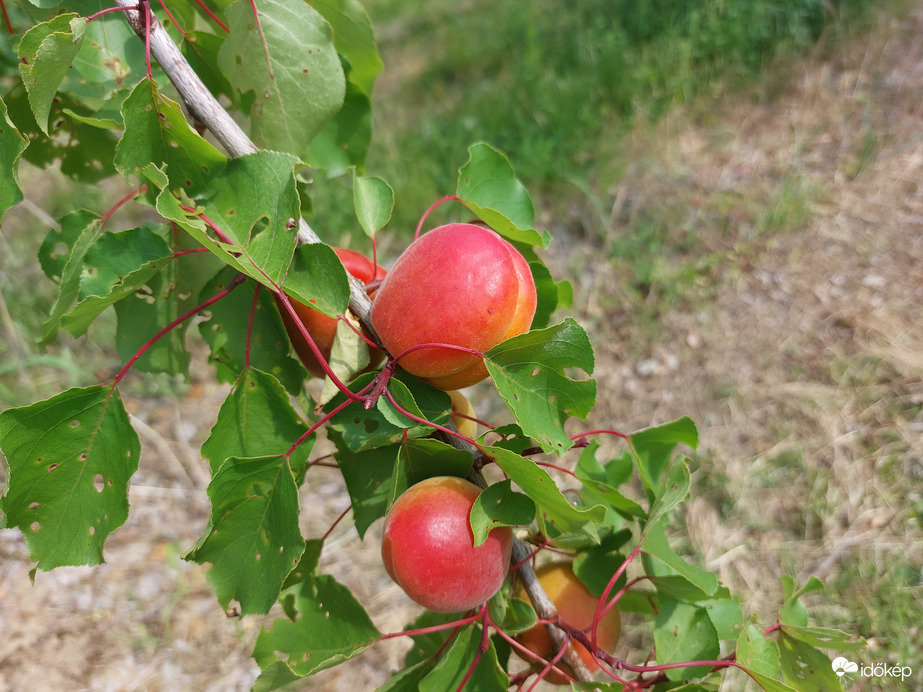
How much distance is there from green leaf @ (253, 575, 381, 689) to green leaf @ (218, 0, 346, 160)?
0.50 m

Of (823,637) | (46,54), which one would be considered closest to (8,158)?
(46,54)

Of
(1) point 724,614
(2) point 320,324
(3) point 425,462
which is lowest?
(1) point 724,614

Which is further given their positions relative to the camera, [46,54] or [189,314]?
[189,314]

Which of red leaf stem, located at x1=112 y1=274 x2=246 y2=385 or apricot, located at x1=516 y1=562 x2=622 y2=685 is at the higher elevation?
red leaf stem, located at x1=112 y1=274 x2=246 y2=385

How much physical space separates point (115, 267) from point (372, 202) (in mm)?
282

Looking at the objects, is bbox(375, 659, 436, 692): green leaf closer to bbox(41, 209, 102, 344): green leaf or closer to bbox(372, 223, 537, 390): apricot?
bbox(372, 223, 537, 390): apricot

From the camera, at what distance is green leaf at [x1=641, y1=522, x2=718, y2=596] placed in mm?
654

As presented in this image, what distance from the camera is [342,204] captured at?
252 cm

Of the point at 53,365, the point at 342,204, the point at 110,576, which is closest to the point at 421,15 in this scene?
the point at 342,204

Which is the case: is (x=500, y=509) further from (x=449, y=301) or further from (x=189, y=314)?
(x=189, y=314)

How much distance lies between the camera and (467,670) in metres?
0.66

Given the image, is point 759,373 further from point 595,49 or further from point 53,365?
point 53,365

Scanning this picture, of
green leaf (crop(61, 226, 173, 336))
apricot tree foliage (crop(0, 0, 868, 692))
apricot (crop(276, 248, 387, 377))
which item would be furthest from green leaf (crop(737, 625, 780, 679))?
green leaf (crop(61, 226, 173, 336))

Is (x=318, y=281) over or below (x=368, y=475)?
over
